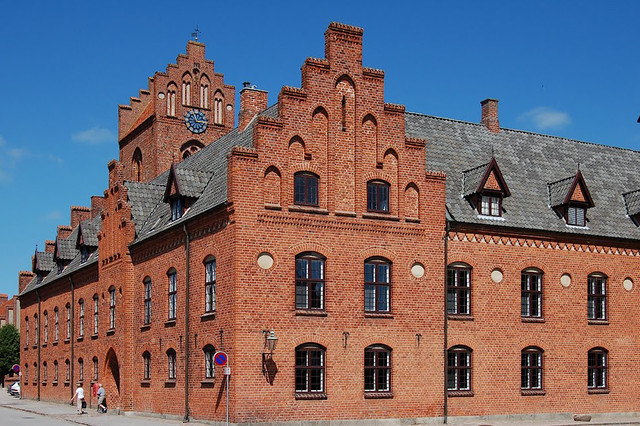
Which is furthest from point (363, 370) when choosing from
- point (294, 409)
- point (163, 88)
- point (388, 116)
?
point (163, 88)

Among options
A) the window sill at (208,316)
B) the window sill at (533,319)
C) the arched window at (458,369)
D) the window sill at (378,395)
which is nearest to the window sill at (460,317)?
the arched window at (458,369)

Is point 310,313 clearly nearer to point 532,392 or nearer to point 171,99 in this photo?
point 532,392

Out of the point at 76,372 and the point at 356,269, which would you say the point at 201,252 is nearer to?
the point at 356,269

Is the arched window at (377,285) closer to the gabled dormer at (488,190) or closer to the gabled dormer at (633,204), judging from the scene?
the gabled dormer at (488,190)

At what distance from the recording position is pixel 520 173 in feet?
134

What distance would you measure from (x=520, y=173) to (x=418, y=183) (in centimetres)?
776

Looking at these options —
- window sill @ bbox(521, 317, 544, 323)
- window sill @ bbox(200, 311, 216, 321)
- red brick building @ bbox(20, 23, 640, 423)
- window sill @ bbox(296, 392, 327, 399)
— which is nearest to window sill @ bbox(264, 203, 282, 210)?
red brick building @ bbox(20, 23, 640, 423)

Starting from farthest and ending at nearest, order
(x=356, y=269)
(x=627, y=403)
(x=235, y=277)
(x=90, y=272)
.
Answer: (x=90, y=272), (x=627, y=403), (x=356, y=269), (x=235, y=277)

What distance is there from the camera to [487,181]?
122 feet

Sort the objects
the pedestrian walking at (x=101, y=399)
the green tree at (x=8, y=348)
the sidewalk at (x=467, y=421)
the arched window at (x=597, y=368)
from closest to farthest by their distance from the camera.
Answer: the sidewalk at (x=467, y=421) < the arched window at (x=597, y=368) < the pedestrian walking at (x=101, y=399) < the green tree at (x=8, y=348)

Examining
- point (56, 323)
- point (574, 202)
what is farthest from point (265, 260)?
A: point (56, 323)

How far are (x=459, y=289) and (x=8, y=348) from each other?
3052 inches

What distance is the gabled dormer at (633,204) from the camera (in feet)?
135

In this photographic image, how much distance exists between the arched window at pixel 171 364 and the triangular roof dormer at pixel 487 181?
13.4 meters
